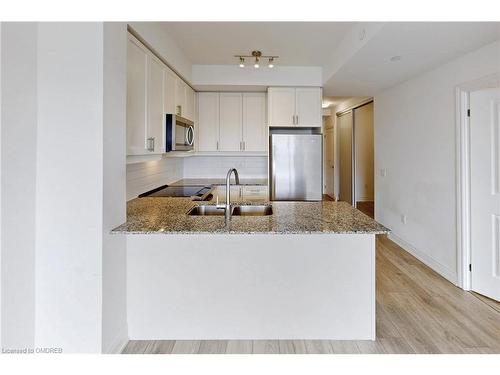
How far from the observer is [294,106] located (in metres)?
4.41

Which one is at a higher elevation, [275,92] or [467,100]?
[275,92]

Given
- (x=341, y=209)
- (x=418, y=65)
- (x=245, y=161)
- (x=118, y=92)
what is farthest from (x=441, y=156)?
(x=118, y=92)

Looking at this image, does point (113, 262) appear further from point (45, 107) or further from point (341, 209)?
point (341, 209)

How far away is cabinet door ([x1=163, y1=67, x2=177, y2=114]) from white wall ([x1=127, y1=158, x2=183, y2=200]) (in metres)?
0.66

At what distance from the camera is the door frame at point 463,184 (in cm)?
303

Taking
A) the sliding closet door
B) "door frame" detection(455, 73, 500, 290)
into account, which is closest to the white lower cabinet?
"door frame" detection(455, 73, 500, 290)

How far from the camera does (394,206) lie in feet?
14.9

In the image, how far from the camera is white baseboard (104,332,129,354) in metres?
1.92

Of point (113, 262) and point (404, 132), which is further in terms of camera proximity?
point (404, 132)

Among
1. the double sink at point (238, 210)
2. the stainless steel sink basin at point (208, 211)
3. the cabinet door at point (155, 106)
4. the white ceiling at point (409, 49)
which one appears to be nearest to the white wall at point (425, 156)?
the white ceiling at point (409, 49)

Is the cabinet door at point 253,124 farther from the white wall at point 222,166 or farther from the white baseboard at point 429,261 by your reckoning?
the white baseboard at point 429,261

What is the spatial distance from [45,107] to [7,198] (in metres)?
0.50

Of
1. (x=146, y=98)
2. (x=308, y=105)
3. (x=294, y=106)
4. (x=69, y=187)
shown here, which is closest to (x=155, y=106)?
(x=146, y=98)

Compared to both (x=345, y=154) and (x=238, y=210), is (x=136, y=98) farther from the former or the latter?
(x=345, y=154)
